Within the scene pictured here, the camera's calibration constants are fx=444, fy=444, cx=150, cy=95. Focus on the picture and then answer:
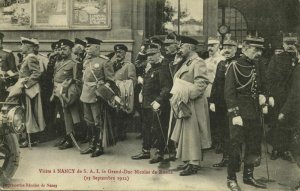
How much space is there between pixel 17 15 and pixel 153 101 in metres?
3.59

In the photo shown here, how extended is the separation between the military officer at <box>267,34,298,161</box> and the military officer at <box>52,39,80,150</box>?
9.16 feet

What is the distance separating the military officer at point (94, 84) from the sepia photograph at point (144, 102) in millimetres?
15

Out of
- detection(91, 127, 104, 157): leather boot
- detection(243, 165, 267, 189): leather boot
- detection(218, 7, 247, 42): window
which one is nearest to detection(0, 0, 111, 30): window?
detection(91, 127, 104, 157): leather boot

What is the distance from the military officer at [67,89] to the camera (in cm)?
642

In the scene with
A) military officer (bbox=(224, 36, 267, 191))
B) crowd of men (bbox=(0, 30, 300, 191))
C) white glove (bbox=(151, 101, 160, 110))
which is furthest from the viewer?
white glove (bbox=(151, 101, 160, 110))

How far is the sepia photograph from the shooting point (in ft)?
16.2

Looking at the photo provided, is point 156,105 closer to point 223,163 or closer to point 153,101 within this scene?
point 153,101

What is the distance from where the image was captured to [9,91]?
661 cm

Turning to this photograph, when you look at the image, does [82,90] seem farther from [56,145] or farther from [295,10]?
[295,10]

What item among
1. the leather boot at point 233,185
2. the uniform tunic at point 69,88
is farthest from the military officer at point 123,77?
the leather boot at point 233,185

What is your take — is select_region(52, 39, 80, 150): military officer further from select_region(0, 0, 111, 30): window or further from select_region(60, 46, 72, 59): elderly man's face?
select_region(0, 0, 111, 30): window

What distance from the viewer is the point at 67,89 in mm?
6426

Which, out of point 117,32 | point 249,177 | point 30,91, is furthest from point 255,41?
point 117,32

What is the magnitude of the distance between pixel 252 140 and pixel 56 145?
10.4 feet
